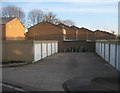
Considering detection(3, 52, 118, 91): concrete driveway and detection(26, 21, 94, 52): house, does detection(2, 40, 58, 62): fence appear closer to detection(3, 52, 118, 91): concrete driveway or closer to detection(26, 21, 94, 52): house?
detection(3, 52, 118, 91): concrete driveway

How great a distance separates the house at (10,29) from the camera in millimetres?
56750

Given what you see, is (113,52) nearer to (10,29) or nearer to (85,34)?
(10,29)

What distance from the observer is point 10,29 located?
196 ft

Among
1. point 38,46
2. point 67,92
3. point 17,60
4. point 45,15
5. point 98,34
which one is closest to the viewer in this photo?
point 67,92

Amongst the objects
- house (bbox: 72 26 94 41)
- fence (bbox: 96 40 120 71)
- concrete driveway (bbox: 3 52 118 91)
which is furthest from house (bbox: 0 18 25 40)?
concrete driveway (bbox: 3 52 118 91)

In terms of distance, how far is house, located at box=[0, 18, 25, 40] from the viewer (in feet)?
186

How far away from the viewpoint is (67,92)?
13086mm

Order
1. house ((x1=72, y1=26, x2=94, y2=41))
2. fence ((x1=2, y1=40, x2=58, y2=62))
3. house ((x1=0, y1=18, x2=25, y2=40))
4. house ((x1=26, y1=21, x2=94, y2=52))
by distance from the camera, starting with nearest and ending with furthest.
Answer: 1. fence ((x1=2, y1=40, x2=58, y2=62))
2. house ((x1=0, y1=18, x2=25, y2=40))
3. house ((x1=26, y1=21, x2=94, y2=52))
4. house ((x1=72, y1=26, x2=94, y2=41))

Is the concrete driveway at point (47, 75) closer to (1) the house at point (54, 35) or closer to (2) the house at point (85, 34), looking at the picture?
(1) the house at point (54, 35)

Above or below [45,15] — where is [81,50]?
below

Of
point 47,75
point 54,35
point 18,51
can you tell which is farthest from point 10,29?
point 47,75

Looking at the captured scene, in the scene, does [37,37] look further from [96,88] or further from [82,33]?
[96,88]

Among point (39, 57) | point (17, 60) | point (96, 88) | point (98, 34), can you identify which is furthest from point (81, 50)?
point (96, 88)

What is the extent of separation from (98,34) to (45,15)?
72.6 ft
